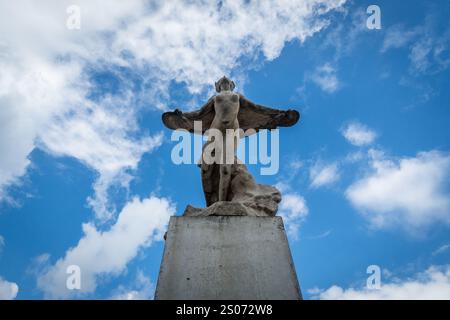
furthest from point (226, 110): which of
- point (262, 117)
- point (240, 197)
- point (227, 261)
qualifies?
point (227, 261)

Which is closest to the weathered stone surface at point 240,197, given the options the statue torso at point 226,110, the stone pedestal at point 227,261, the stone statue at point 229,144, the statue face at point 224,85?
the stone statue at point 229,144

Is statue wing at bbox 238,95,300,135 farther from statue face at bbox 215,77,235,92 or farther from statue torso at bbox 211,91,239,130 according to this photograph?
statue face at bbox 215,77,235,92

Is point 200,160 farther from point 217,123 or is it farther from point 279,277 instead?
point 279,277

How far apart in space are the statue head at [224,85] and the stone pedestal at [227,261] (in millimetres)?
3400

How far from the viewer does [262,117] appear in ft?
24.1

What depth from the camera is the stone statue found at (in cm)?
552

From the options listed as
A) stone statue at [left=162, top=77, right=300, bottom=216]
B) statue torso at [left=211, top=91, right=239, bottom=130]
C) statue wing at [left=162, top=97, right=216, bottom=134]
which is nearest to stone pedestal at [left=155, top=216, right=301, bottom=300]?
stone statue at [left=162, top=77, right=300, bottom=216]

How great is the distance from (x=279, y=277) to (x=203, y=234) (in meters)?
1.07

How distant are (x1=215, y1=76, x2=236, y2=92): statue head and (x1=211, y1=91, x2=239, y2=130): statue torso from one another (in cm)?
56

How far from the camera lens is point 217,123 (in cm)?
672

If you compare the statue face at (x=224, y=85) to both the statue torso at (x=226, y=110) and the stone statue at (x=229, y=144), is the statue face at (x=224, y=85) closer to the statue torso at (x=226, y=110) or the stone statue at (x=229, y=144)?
the stone statue at (x=229, y=144)

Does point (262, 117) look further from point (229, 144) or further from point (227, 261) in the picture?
point (227, 261)
